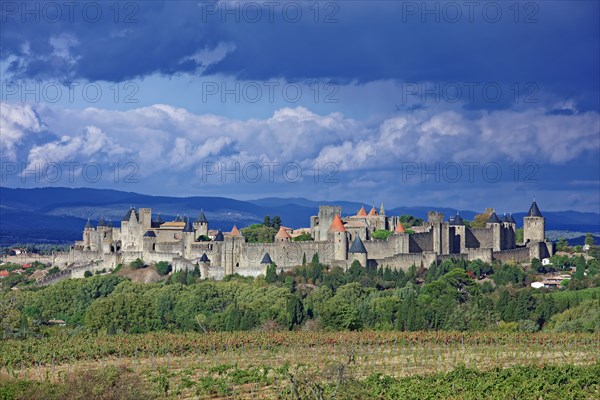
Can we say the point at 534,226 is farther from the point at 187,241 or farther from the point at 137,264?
the point at 137,264

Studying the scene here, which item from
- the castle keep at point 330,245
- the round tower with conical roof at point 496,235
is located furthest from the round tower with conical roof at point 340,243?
the round tower with conical roof at point 496,235

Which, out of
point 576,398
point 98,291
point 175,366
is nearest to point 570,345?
point 576,398

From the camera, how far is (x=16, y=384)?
105 ft

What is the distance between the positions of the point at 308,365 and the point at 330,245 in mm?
29330

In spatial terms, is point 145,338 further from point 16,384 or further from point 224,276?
point 224,276

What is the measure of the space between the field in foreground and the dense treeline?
192 inches

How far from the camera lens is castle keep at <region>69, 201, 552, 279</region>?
64.8 meters

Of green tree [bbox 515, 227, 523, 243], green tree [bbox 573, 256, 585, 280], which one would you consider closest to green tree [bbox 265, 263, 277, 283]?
green tree [bbox 573, 256, 585, 280]

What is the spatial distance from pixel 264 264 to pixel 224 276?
2.62 metres

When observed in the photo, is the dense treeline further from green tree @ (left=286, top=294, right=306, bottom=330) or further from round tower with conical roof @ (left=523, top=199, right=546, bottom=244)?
round tower with conical roof @ (left=523, top=199, right=546, bottom=244)

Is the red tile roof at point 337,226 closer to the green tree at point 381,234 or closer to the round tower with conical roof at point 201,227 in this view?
the green tree at point 381,234

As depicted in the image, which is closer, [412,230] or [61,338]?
[61,338]

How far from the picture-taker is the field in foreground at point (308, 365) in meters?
31.1

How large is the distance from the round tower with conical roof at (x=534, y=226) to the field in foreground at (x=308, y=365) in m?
29.8
